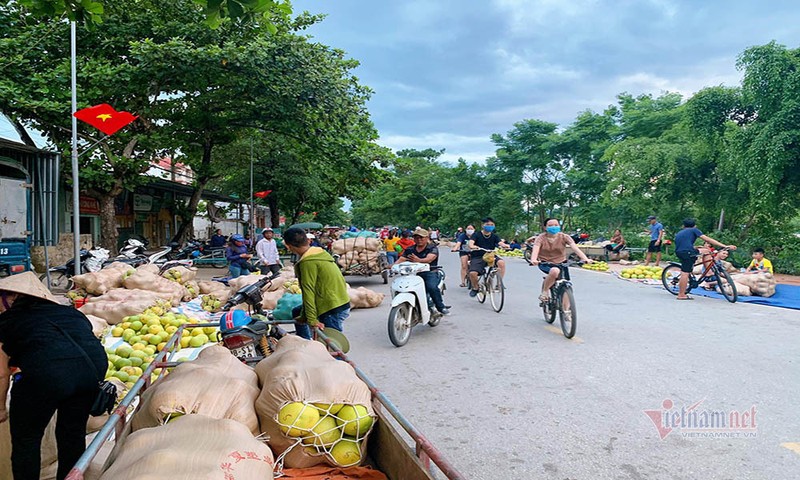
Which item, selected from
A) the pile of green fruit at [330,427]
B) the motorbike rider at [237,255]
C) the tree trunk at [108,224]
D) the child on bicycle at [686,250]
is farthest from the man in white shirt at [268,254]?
the pile of green fruit at [330,427]

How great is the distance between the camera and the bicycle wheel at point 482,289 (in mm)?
9406

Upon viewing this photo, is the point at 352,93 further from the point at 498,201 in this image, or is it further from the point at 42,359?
the point at 498,201

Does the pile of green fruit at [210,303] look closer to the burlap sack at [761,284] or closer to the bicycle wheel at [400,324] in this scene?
the bicycle wheel at [400,324]

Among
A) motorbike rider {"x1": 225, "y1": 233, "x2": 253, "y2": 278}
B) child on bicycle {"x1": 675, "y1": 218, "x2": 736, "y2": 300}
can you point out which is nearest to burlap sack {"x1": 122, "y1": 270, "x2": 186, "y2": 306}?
motorbike rider {"x1": 225, "y1": 233, "x2": 253, "y2": 278}

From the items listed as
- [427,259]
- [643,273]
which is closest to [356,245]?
[427,259]

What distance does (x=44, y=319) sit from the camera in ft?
8.69

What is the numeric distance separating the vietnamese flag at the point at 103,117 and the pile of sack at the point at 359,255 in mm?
5628

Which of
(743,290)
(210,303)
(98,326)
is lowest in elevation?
(210,303)

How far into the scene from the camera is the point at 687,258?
9.82 metres

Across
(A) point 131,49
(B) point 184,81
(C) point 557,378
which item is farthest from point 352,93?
(C) point 557,378

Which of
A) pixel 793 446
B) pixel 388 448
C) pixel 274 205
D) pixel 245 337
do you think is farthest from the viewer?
pixel 274 205

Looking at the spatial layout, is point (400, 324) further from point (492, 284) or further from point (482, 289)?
point (482, 289)

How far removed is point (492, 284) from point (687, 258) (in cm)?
418

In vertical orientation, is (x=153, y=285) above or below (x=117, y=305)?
above
